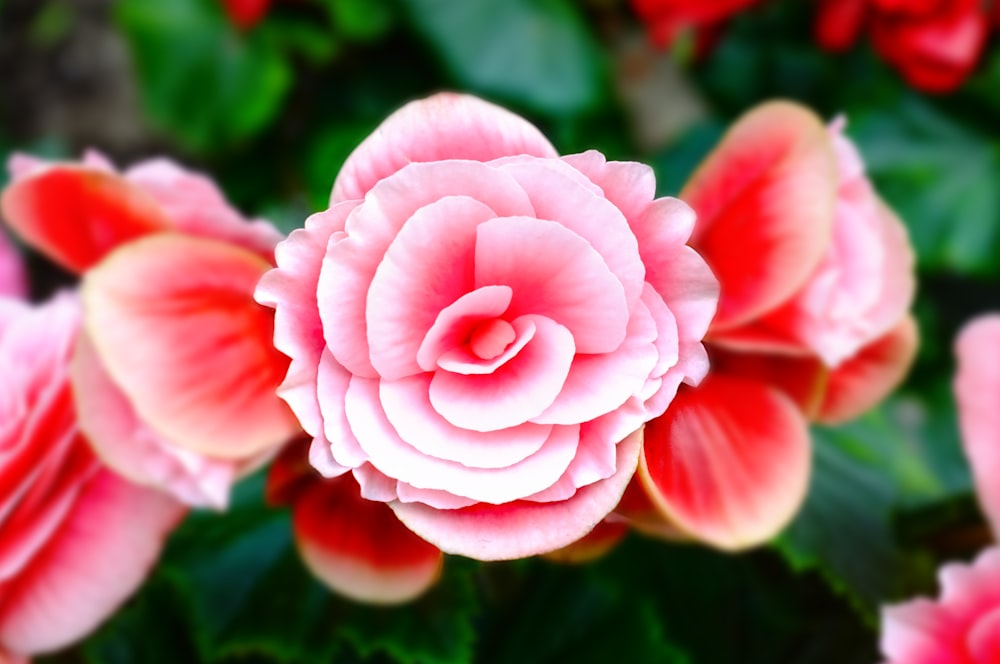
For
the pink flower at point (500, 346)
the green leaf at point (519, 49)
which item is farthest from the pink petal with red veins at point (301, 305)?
the green leaf at point (519, 49)

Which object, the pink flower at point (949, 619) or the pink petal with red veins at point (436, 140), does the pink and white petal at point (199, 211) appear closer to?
the pink petal with red veins at point (436, 140)

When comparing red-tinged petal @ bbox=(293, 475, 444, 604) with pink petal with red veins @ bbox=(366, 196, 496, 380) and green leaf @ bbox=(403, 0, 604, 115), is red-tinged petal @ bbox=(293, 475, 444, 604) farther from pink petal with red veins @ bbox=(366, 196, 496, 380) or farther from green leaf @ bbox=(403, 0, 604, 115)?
green leaf @ bbox=(403, 0, 604, 115)

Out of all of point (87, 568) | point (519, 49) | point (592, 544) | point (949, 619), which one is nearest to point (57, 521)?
point (87, 568)

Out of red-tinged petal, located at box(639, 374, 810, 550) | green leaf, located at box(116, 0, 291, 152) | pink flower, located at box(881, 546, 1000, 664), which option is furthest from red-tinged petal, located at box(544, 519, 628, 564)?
green leaf, located at box(116, 0, 291, 152)

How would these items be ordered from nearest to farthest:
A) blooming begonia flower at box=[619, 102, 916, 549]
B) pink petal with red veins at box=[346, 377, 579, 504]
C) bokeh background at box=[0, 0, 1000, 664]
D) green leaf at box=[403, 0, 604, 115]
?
pink petal with red veins at box=[346, 377, 579, 504] → blooming begonia flower at box=[619, 102, 916, 549] → bokeh background at box=[0, 0, 1000, 664] → green leaf at box=[403, 0, 604, 115]

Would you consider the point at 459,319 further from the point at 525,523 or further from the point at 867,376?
the point at 867,376

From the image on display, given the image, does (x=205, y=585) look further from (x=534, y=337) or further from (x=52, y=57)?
(x=52, y=57)

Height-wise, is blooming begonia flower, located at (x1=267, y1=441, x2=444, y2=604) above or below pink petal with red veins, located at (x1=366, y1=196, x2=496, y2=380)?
below

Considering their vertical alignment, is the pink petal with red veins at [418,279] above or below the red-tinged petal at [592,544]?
above
